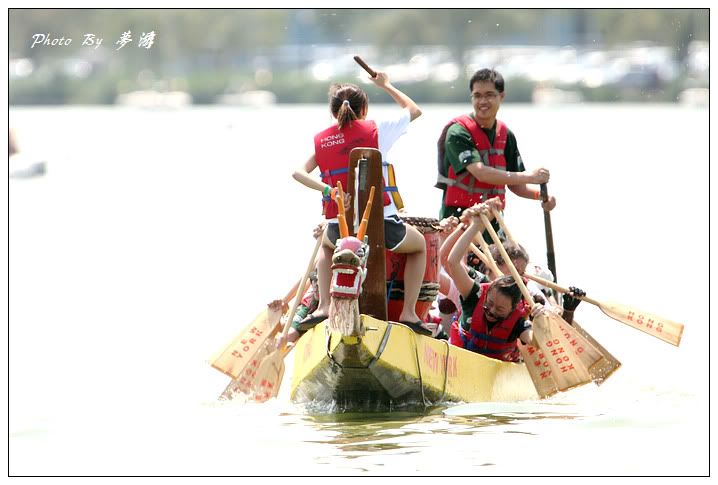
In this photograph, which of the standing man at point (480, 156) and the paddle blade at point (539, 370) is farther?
the standing man at point (480, 156)

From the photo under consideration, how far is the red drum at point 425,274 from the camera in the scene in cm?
1009

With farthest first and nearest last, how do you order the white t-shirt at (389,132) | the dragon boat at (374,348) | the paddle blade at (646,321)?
the paddle blade at (646,321), the white t-shirt at (389,132), the dragon boat at (374,348)

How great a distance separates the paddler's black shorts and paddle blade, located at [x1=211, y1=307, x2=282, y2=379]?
111cm

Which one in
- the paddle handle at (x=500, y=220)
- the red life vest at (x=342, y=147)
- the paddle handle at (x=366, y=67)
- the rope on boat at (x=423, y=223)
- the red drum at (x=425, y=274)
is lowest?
the red drum at (x=425, y=274)

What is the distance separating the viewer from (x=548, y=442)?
31.8ft

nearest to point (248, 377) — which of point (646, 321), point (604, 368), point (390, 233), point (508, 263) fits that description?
point (390, 233)

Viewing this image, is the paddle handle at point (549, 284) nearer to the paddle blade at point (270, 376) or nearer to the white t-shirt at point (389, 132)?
the white t-shirt at point (389, 132)

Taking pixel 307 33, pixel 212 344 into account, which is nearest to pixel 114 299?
pixel 212 344

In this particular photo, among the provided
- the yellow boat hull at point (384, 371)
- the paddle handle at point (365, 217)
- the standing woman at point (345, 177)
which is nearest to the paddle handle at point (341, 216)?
the paddle handle at point (365, 217)

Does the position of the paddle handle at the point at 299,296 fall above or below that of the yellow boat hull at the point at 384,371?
above

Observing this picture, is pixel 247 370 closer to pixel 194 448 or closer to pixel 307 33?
pixel 194 448

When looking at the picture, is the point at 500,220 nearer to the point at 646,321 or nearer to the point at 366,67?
the point at 366,67

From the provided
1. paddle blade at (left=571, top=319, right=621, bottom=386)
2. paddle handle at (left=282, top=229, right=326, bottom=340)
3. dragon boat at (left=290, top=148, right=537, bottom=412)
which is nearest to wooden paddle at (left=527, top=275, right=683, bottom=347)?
paddle blade at (left=571, top=319, right=621, bottom=386)

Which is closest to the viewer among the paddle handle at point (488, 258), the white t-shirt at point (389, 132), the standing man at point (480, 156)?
the white t-shirt at point (389, 132)
